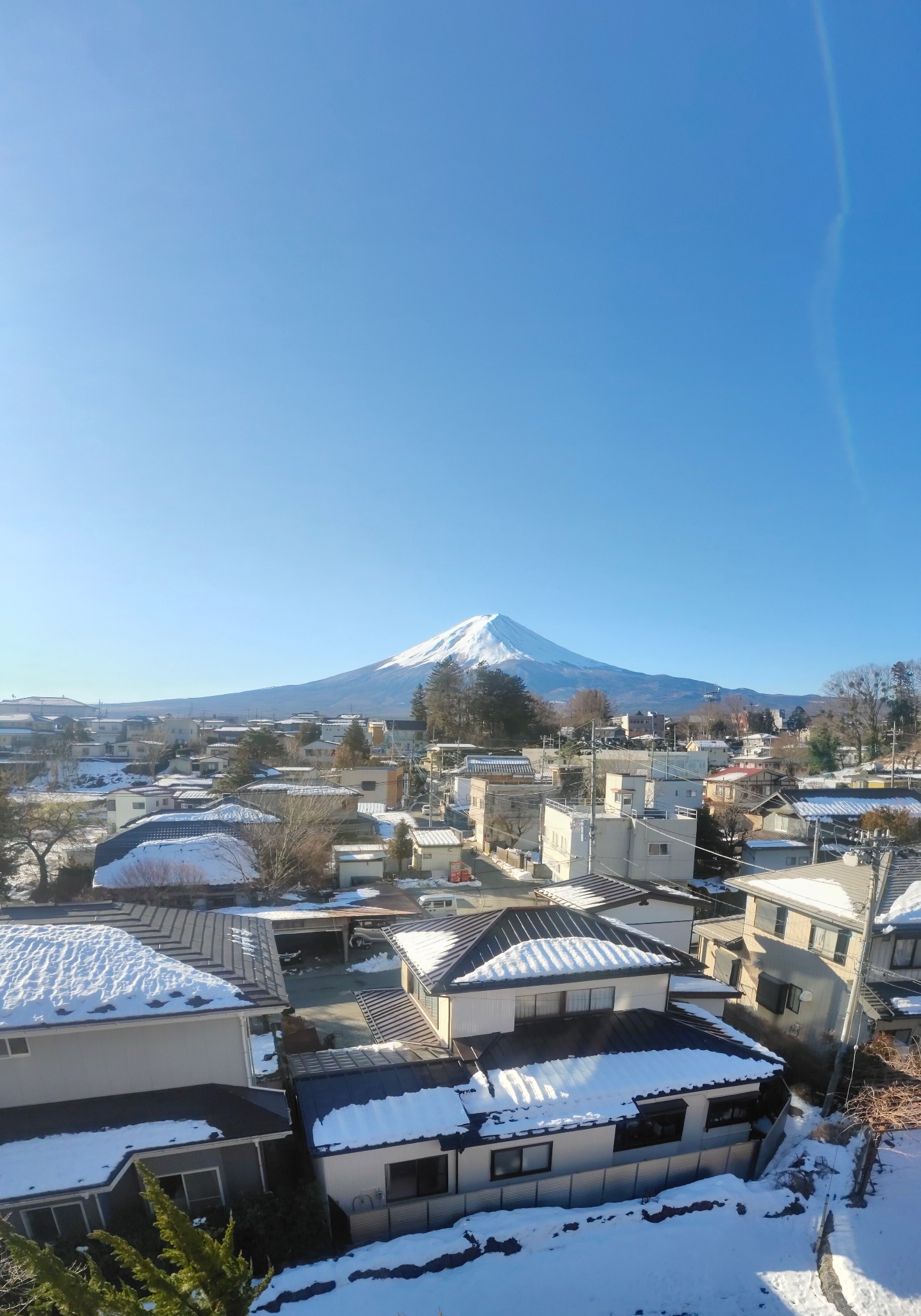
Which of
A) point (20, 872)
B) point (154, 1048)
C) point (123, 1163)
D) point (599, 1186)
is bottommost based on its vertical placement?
point (20, 872)

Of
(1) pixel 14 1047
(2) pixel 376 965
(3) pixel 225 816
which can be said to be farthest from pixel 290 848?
(1) pixel 14 1047

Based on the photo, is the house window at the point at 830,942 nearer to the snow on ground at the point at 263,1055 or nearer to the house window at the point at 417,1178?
the house window at the point at 417,1178

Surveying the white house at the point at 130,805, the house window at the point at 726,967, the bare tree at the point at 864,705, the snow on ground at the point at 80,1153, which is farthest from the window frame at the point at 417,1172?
the bare tree at the point at 864,705

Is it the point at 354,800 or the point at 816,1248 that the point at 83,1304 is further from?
the point at 354,800

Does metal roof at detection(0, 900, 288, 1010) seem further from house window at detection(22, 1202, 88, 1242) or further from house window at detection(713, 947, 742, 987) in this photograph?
house window at detection(713, 947, 742, 987)

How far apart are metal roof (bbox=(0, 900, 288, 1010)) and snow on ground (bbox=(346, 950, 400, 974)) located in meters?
7.09

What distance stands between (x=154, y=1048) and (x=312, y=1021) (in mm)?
7232

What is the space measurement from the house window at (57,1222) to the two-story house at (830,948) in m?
14.6

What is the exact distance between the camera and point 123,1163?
720 centimetres

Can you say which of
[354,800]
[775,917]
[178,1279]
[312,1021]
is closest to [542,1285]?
[178,1279]

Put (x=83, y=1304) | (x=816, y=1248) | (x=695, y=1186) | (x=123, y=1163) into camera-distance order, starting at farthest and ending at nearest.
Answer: (x=695, y=1186) < (x=816, y=1248) < (x=123, y=1163) < (x=83, y=1304)

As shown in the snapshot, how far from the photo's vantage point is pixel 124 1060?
8.40m

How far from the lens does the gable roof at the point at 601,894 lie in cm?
1495

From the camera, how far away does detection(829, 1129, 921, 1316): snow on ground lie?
734 cm
